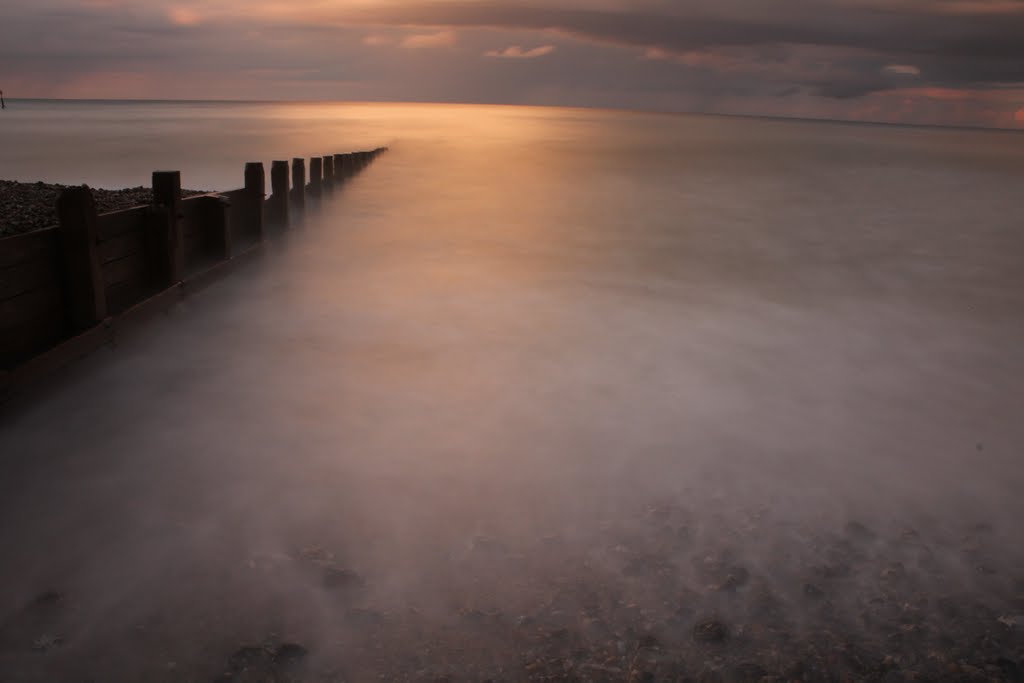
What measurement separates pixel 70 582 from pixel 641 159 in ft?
137

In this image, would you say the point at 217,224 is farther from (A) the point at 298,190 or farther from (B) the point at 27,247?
(A) the point at 298,190

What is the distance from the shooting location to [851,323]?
27.1 ft

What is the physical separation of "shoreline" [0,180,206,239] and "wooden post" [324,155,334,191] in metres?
7.77

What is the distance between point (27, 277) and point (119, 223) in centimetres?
127

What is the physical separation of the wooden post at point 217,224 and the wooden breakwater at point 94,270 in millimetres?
11

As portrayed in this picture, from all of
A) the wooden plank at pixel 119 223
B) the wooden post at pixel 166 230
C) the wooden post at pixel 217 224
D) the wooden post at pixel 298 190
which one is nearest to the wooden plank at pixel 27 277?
the wooden plank at pixel 119 223

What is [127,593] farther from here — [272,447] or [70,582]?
[272,447]

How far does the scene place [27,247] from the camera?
4.61m

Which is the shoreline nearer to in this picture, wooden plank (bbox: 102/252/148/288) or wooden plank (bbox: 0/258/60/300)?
wooden plank (bbox: 102/252/148/288)

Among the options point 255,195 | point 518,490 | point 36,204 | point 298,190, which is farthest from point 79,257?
point 298,190

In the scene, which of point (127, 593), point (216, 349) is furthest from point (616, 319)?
point (127, 593)

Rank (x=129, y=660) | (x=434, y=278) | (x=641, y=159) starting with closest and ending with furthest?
(x=129, y=660) → (x=434, y=278) → (x=641, y=159)

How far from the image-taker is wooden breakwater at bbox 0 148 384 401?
4592 millimetres

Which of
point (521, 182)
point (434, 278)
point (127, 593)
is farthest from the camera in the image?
point (521, 182)
